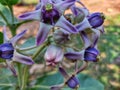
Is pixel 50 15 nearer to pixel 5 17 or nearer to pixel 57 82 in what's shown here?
pixel 5 17

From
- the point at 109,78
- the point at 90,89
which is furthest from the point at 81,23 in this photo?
the point at 109,78

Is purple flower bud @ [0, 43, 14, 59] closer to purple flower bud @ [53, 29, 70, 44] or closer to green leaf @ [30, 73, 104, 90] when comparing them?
purple flower bud @ [53, 29, 70, 44]

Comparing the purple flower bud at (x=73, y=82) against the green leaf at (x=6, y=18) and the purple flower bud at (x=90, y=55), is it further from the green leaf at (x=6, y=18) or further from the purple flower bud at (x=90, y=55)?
the green leaf at (x=6, y=18)

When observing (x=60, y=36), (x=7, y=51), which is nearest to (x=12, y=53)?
(x=7, y=51)

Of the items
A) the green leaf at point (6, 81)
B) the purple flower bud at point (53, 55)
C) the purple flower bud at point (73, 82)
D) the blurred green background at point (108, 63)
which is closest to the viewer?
the purple flower bud at point (53, 55)

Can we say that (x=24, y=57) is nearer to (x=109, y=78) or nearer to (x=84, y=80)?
(x=84, y=80)

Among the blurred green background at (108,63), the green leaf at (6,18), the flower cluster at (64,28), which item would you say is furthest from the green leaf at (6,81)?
the blurred green background at (108,63)

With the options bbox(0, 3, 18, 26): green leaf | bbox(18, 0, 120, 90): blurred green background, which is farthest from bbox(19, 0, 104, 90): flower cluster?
bbox(18, 0, 120, 90): blurred green background

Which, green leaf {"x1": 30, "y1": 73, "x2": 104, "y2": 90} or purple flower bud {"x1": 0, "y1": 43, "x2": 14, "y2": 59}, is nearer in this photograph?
purple flower bud {"x1": 0, "y1": 43, "x2": 14, "y2": 59}
